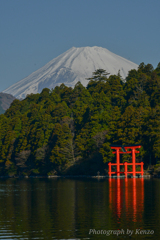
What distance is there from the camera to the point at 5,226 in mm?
21031

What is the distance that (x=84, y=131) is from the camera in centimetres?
8712

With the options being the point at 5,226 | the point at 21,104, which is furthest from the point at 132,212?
the point at 21,104

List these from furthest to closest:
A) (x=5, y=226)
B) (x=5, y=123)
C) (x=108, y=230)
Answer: (x=5, y=123), (x=5, y=226), (x=108, y=230)

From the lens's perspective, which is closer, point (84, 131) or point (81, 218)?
point (81, 218)

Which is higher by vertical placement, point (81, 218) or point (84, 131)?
point (84, 131)

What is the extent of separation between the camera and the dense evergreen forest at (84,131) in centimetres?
7250

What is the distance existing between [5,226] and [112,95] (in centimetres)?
8349

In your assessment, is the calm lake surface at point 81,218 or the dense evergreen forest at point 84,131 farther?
the dense evergreen forest at point 84,131

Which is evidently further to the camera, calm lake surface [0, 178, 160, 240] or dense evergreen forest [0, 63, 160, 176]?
dense evergreen forest [0, 63, 160, 176]

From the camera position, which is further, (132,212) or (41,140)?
(41,140)

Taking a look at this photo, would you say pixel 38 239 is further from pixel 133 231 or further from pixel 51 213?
pixel 51 213

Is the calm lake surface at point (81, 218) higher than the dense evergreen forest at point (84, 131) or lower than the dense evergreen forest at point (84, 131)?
lower

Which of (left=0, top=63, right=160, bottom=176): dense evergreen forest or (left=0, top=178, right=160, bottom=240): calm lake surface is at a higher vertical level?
(left=0, top=63, right=160, bottom=176): dense evergreen forest

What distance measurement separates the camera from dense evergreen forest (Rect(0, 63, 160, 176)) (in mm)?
72500
